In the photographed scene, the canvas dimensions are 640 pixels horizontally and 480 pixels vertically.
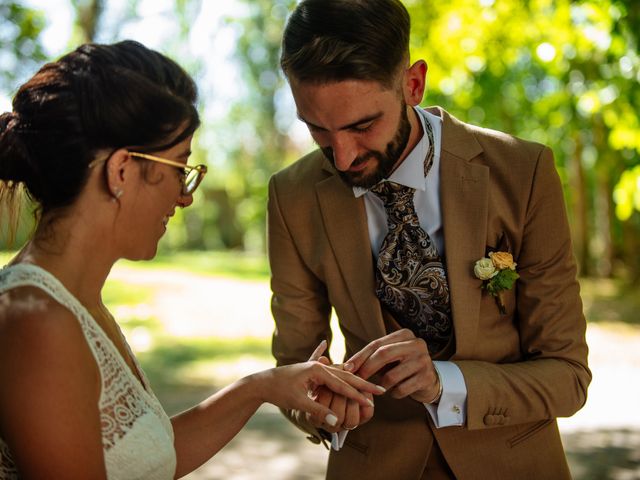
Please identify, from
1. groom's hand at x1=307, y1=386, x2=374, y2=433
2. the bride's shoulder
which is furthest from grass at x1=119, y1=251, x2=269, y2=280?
the bride's shoulder

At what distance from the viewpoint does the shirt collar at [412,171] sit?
2777 mm

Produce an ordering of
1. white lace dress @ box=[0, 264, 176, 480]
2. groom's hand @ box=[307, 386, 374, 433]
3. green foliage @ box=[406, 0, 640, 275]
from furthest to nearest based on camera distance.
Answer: green foliage @ box=[406, 0, 640, 275] → groom's hand @ box=[307, 386, 374, 433] → white lace dress @ box=[0, 264, 176, 480]

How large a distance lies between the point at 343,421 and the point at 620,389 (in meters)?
6.82

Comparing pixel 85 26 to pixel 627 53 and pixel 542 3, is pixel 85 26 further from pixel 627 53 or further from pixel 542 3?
pixel 627 53

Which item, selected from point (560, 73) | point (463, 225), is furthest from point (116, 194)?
point (560, 73)

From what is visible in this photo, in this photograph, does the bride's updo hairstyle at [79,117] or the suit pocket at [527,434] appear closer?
the bride's updo hairstyle at [79,117]

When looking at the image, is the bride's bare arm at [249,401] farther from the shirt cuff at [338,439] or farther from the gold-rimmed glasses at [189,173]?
the gold-rimmed glasses at [189,173]

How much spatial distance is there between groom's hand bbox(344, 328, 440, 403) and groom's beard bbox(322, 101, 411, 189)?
53 cm

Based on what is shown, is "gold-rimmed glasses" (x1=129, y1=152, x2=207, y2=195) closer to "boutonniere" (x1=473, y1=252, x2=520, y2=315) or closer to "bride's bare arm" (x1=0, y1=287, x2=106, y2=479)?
"bride's bare arm" (x1=0, y1=287, x2=106, y2=479)

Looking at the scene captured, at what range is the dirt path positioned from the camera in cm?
581

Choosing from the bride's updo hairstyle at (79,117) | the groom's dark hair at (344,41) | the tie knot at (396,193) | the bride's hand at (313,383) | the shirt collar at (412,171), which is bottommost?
the bride's hand at (313,383)

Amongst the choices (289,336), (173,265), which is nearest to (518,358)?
(289,336)

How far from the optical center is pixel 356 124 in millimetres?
2662

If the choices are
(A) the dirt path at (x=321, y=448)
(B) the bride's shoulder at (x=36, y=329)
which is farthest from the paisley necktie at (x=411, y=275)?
(A) the dirt path at (x=321, y=448)
